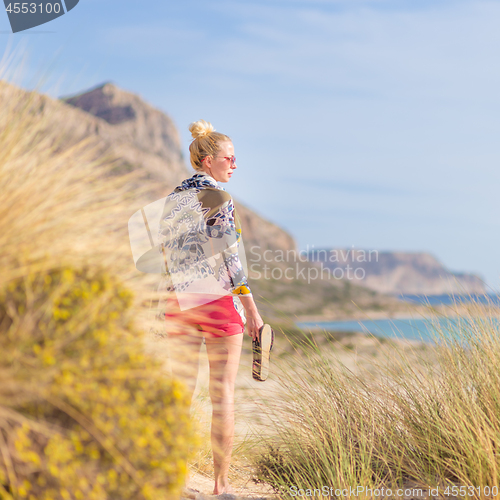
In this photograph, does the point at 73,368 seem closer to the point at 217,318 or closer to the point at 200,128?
the point at 217,318

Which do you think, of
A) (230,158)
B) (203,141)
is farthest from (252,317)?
(203,141)

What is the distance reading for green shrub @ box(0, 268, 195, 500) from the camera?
1.40 m

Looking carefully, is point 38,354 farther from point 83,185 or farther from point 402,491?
point 402,491

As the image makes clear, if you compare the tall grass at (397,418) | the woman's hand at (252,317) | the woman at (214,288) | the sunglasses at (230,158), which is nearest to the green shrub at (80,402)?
the woman at (214,288)

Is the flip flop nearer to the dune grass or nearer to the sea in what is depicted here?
the sea

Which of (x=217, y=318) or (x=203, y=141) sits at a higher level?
(x=203, y=141)

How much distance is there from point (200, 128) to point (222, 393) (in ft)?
5.18

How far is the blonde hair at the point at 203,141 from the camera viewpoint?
9.30 feet

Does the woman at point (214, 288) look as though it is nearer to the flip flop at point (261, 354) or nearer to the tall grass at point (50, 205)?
the flip flop at point (261, 354)

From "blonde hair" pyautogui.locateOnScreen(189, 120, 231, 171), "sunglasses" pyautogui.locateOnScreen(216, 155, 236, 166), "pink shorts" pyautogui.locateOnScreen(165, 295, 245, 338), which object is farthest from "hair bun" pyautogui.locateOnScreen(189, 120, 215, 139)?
"pink shorts" pyautogui.locateOnScreen(165, 295, 245, 338)

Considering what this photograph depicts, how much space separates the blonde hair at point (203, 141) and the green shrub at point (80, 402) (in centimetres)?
142

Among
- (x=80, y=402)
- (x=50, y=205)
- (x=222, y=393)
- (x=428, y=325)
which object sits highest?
(x=50, y=205)

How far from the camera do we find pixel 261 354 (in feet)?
8.32

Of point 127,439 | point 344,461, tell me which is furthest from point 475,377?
point 127,439
